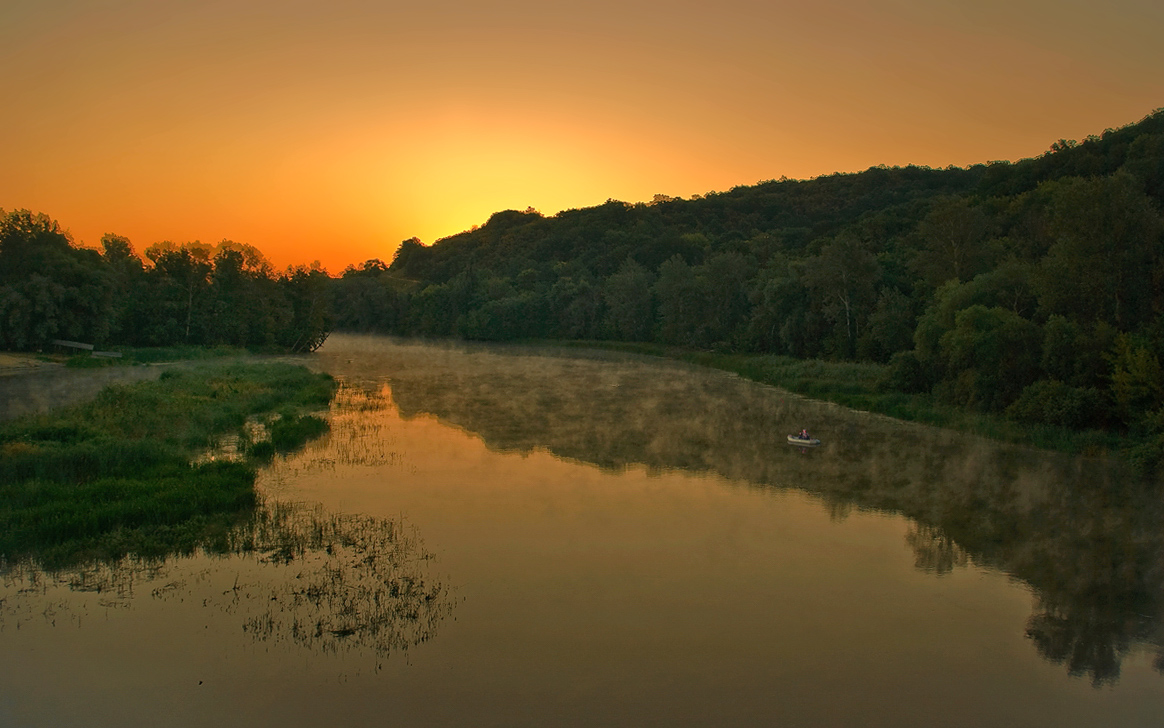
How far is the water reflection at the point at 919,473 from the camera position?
12.7 meters

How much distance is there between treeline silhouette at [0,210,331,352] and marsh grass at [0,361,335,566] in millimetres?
25664

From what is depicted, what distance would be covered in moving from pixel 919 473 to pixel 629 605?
42.4 ft

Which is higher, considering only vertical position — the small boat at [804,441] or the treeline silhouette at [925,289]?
the treeline silhouette at [925,289]

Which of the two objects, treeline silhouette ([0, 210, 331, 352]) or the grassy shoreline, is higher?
treeline silhouette ([0, 210, 331, 352])

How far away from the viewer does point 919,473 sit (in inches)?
864

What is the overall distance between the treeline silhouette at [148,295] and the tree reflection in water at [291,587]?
4088 centimetres

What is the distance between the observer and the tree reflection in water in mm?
10891

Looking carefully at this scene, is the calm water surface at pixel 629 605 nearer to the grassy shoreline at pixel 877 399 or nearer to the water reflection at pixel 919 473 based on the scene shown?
the water reflection at pixel 919 473

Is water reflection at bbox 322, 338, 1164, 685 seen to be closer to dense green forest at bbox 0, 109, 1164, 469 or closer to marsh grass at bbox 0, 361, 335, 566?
dense green forest at bbox 0, 109, 1164, 469

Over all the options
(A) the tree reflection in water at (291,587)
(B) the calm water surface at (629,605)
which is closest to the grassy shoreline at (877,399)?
(B) the calm water surface at (629,605)

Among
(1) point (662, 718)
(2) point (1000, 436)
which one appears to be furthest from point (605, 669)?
(2) point (1000, 436)

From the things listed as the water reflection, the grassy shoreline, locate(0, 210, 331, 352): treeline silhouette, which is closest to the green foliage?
the grassy shoreline

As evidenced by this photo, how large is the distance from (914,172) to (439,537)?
116 m

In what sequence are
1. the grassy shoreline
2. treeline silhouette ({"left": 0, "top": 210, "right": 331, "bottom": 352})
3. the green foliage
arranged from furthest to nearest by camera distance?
treeline silhouette ({"left": 0, "top": 210, "right": 331, "bottom": 352}), the green foliage, the grassy shoreline
